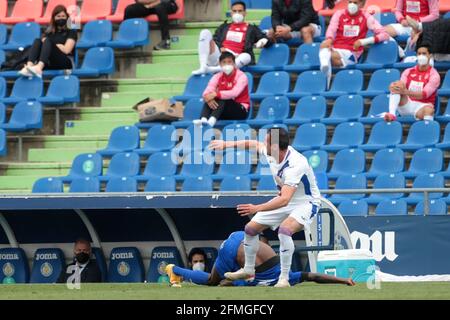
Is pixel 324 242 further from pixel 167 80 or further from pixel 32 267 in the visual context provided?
pixel 167 80

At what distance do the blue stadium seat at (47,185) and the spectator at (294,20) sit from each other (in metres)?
3.86

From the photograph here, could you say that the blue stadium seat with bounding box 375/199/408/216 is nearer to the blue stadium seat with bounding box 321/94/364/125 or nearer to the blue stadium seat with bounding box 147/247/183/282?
the blue stadium seat with bounding box 321/94/364/125

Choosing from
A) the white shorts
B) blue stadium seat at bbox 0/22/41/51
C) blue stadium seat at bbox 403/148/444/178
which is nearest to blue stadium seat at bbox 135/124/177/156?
blue stadium seat at bbox 403/148/444/178

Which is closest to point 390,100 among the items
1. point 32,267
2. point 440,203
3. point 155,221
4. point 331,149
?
point 331,149

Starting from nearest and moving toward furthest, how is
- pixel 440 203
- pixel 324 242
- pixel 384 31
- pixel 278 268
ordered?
1. pixel 278 268
2. pixel 324 242
3. pixel 440 203
4. pixel 384 31

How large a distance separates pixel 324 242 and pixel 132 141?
17.2 ft

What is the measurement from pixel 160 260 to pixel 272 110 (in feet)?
10.6

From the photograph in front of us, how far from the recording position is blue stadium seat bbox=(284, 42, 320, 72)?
808 inches

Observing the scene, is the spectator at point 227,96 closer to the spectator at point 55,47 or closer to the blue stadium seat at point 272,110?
the blue stadium seat at point 272,110

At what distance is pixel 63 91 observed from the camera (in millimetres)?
21578

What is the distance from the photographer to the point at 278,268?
1405cm

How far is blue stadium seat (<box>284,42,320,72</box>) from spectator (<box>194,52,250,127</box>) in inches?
34.1

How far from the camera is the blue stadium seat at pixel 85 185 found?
19.5 metres

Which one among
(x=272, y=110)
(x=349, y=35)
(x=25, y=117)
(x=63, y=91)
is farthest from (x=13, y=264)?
(x=349, y=35)
